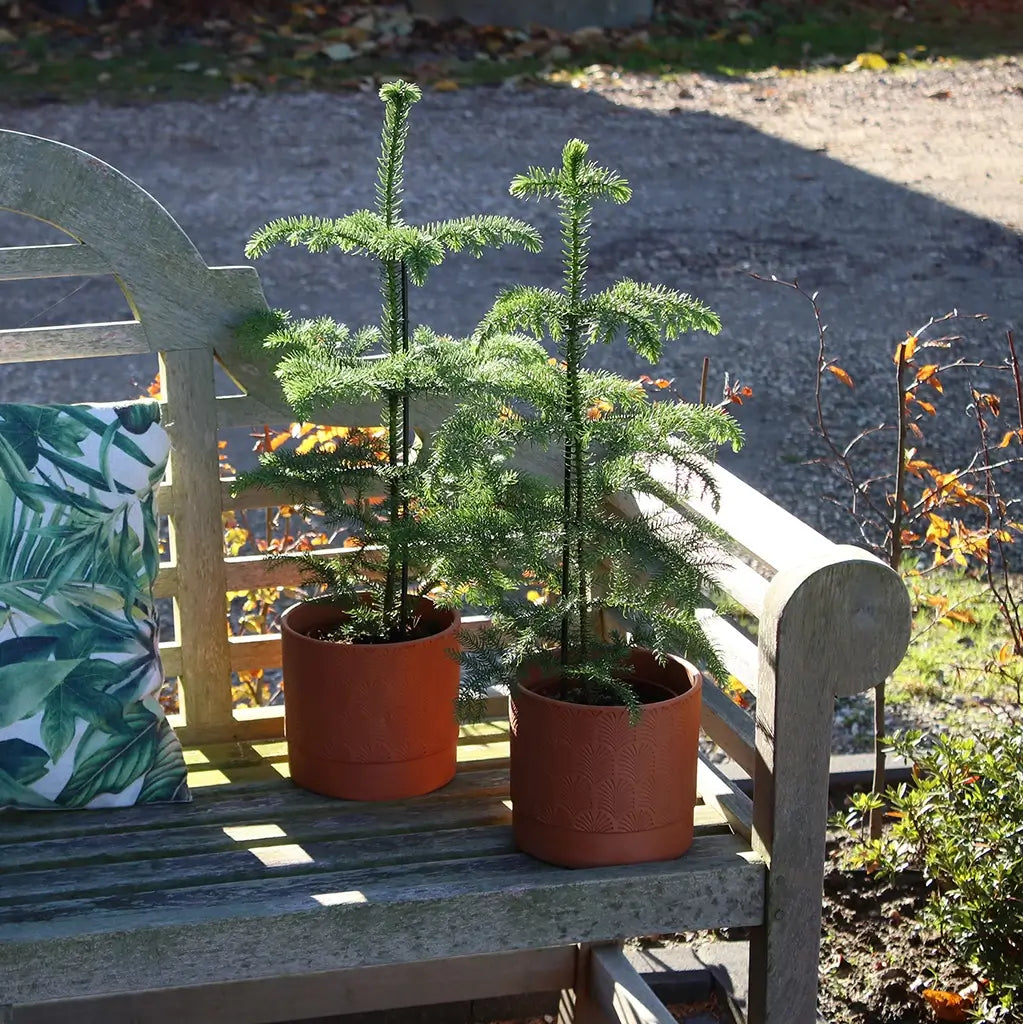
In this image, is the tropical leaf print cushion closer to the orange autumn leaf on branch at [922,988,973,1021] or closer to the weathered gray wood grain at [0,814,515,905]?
the weathered gray wood grain at [0,814,515,905]

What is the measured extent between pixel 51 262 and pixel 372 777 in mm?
876

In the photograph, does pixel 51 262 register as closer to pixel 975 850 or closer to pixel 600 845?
Answer: pixel 600 845

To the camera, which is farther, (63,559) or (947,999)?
(947,999)

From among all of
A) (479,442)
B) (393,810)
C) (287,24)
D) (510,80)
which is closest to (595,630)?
(393,810)

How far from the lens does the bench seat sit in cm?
179

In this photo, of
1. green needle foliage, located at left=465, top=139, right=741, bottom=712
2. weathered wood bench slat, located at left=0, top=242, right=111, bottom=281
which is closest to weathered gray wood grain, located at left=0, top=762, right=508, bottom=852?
green needle foliage, located at left=465, top=139, right=741, bottom=712

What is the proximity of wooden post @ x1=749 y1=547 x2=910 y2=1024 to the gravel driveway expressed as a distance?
2.53 metres

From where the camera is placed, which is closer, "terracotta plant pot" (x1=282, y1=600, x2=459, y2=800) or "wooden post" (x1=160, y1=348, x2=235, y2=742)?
"terracotta plant pot" (x1=282, y1=600, x2=459, y2=800)

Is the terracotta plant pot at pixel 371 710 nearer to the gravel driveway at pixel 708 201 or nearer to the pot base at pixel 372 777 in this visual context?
the pot base at pixel 372 777

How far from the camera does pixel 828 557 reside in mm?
1816

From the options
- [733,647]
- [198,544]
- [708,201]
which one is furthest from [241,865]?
[708,201]

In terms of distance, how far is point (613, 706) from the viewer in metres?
1.83

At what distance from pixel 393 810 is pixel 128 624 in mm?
438

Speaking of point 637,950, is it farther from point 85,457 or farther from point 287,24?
point 287,24
